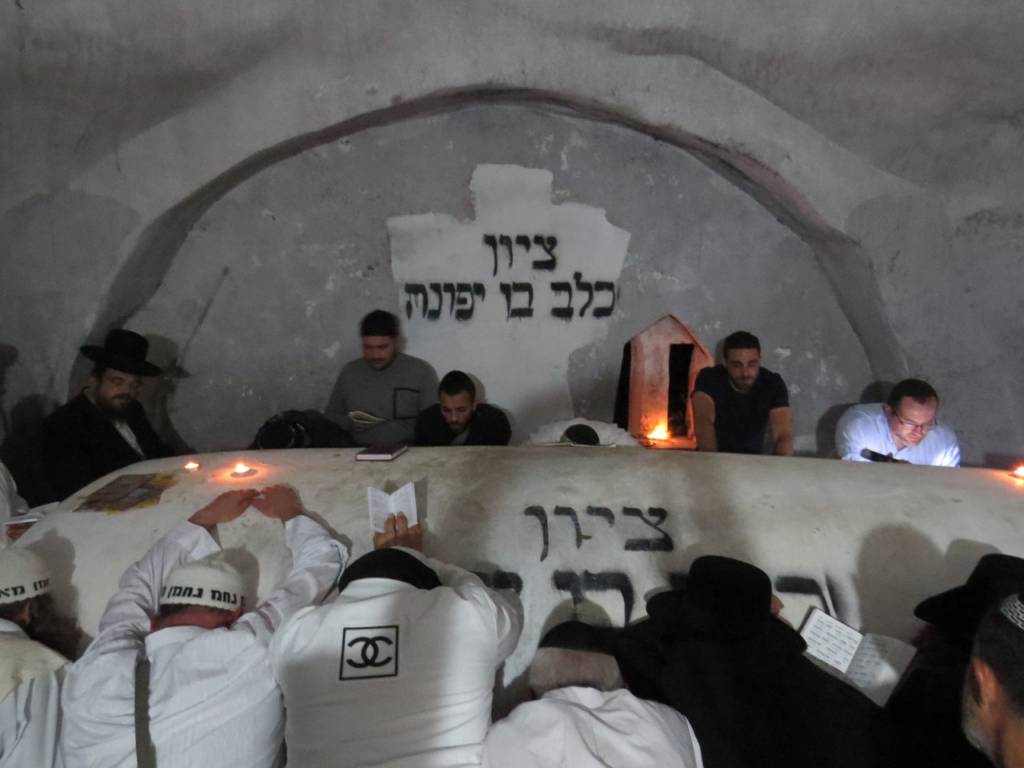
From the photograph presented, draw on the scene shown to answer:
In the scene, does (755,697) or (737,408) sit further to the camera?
(737,408)

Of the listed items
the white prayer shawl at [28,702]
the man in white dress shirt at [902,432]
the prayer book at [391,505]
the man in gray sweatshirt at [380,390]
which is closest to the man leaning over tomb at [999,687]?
the prayer book at [391,505]

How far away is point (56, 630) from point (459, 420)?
187 cm

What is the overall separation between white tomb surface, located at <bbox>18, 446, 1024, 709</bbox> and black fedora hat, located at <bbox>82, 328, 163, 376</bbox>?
832 mm

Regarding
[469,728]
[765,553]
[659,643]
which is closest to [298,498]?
[469,728]

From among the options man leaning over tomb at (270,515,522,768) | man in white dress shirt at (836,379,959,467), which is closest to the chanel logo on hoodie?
man leaning over tomb at (270,515,522,768)

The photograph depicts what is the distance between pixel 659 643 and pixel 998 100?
10.9ft

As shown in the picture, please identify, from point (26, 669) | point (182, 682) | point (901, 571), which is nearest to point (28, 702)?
point (26, 669)

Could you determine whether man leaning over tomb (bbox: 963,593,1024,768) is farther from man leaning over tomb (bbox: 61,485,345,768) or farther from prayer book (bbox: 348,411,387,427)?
prayer book (bbox: 348,411,387,427)

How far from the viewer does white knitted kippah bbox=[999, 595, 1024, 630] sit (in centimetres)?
133

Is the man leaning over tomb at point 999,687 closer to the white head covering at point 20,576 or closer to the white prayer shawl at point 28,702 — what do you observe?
the white prayer shawl at point 28,702

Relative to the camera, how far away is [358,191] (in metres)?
4.10

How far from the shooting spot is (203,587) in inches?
76.3

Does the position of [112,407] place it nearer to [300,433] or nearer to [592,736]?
[300,433]

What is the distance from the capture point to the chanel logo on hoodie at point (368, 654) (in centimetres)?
175
